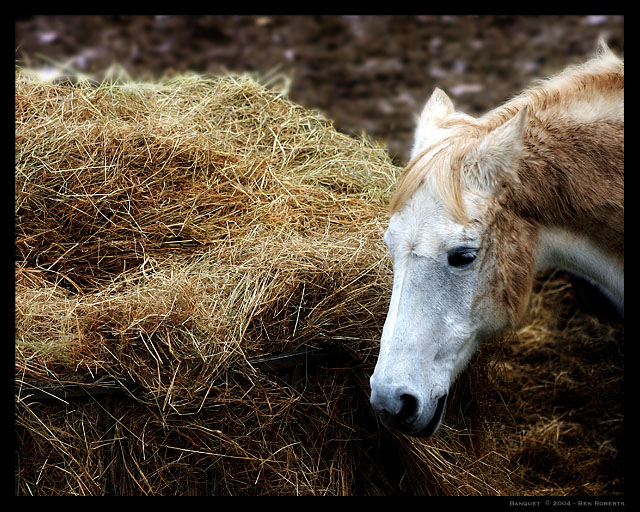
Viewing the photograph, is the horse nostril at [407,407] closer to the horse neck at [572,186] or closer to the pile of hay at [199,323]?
the pile of hay at [199,323]

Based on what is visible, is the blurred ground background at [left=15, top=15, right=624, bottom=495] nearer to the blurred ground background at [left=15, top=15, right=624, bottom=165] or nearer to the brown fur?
the blurred ground background at [left=15, top=15, right=624, bottom=165]

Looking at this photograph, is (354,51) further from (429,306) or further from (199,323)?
(429,306)

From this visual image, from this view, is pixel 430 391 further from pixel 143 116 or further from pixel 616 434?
pixel 143 116

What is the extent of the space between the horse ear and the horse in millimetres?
123

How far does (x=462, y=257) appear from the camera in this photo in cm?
199

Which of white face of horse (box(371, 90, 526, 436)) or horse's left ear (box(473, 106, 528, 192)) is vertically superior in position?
horse's left ear (box(473, 106, 528, 192))

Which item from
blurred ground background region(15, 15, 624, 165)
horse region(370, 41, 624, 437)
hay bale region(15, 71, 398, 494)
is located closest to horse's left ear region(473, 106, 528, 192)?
horse region(370, 41, 624, 437)

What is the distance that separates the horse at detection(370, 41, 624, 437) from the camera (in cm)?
195

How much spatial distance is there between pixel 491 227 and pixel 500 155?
241 mm

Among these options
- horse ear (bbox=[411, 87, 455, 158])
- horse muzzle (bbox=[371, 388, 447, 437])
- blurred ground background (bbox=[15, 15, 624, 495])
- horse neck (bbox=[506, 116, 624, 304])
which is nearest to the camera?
horse muzzle (bbox=[371, 388, 447, 437])

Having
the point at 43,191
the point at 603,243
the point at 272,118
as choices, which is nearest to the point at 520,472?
the point at 603,243

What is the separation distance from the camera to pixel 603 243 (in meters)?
2.18

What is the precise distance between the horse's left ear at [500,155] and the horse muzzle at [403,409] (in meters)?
0.75

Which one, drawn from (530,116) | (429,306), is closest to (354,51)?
(530,116)
